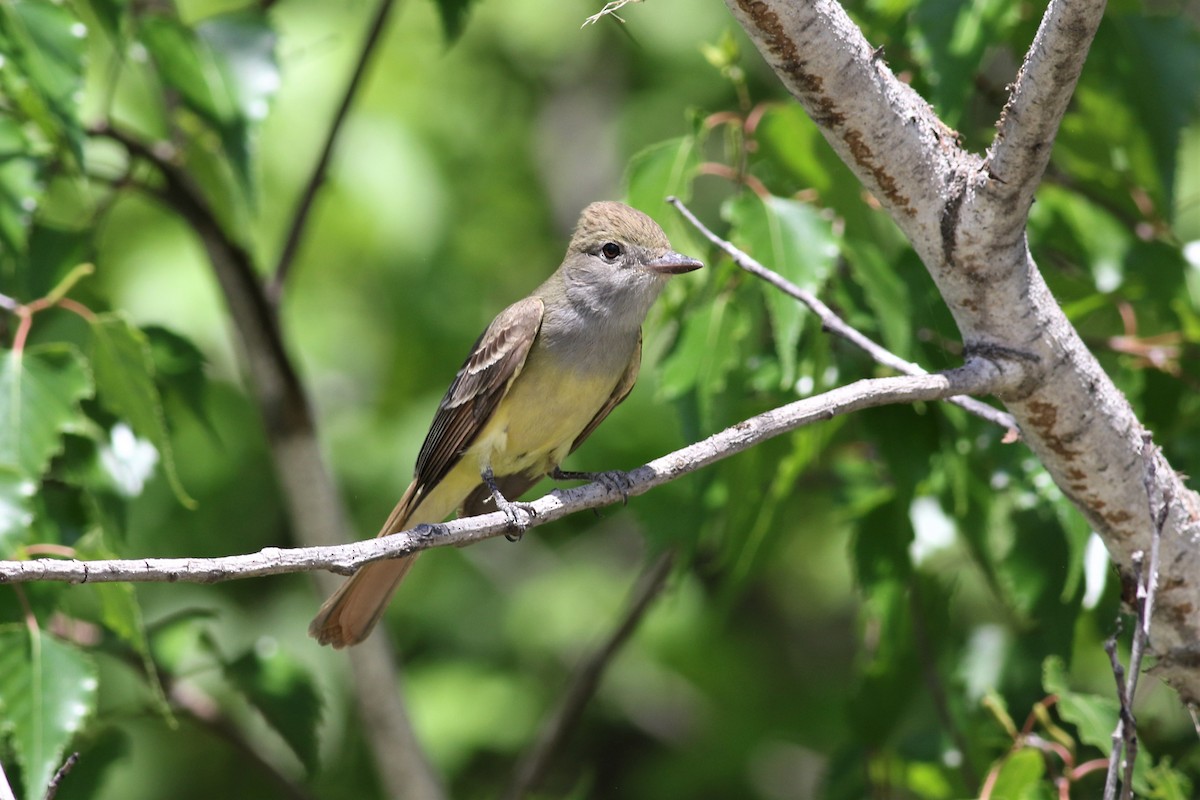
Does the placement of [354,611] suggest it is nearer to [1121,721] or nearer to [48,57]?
[48,57]

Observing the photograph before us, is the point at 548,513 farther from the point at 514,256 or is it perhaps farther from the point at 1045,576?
the point at 514,256

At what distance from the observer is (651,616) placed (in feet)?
22.4

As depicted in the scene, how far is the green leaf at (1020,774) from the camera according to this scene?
3.32m

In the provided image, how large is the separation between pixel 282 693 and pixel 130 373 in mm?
1146

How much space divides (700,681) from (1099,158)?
3277 mm

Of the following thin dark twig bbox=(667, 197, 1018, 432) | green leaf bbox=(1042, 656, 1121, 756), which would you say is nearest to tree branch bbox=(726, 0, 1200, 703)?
thin dark twig bbox=(667, 197, 1018, 432)

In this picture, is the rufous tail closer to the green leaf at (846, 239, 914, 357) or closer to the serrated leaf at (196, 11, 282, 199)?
the serrated leaf at (196, 11, 282, 199)

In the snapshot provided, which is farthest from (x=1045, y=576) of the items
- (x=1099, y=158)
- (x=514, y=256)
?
(x=514, y=256)

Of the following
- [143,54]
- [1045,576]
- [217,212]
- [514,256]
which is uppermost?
[143,54]

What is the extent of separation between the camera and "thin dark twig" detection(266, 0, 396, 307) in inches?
182

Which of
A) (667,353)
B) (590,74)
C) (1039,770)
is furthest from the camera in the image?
(590,74)

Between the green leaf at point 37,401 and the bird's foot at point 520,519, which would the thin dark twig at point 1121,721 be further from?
the green leaf at point 37,401

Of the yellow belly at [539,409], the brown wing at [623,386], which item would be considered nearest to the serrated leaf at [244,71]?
the yellow belly at [539,409]

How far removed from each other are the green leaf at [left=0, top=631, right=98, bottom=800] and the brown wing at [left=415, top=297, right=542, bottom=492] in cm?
121
